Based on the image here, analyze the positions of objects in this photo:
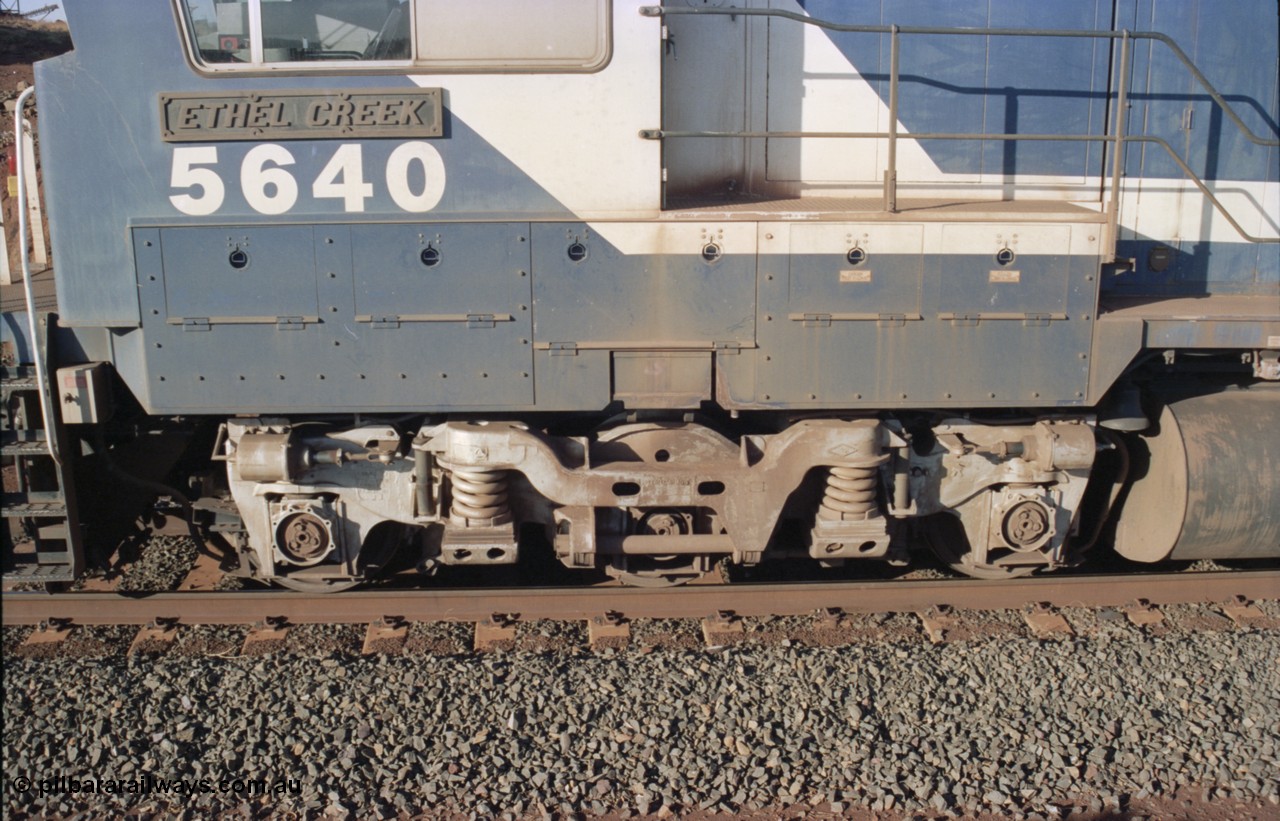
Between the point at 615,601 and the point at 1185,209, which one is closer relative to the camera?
the point at 615,601

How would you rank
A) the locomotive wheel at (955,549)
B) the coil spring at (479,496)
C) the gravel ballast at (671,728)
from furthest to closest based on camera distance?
1. the locomotive wheel at (955,549)
2. the coil spring at (479,496)
3. the gravel ballast at (671,728)

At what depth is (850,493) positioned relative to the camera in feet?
17.6

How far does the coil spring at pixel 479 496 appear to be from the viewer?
5242mm

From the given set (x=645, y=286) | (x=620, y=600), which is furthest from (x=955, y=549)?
(x=645, y=286)

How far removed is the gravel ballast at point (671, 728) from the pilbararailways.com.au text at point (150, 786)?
2 cm

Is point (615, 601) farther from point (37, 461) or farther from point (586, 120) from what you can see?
point (37, 461)

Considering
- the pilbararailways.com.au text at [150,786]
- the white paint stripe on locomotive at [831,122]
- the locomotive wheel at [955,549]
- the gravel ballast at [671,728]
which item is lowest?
the pilbararailways.com.au text at [150,786]

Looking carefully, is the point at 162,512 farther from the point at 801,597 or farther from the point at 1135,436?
the point at 1135,436

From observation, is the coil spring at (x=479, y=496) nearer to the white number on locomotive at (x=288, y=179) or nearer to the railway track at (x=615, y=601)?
the railway track at (x=615, y=601)

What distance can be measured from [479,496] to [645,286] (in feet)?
4.93

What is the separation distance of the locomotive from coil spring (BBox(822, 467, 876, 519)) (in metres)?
0.02

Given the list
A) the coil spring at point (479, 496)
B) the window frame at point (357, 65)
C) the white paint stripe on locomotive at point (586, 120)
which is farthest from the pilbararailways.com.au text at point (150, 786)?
the window frame at point (357, 65)

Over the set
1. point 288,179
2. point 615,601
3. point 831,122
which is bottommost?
point 615,601

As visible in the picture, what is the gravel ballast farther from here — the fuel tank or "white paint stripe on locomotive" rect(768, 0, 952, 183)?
"white paint stripe on locomotive" rect(768, 0, 952, 183)
